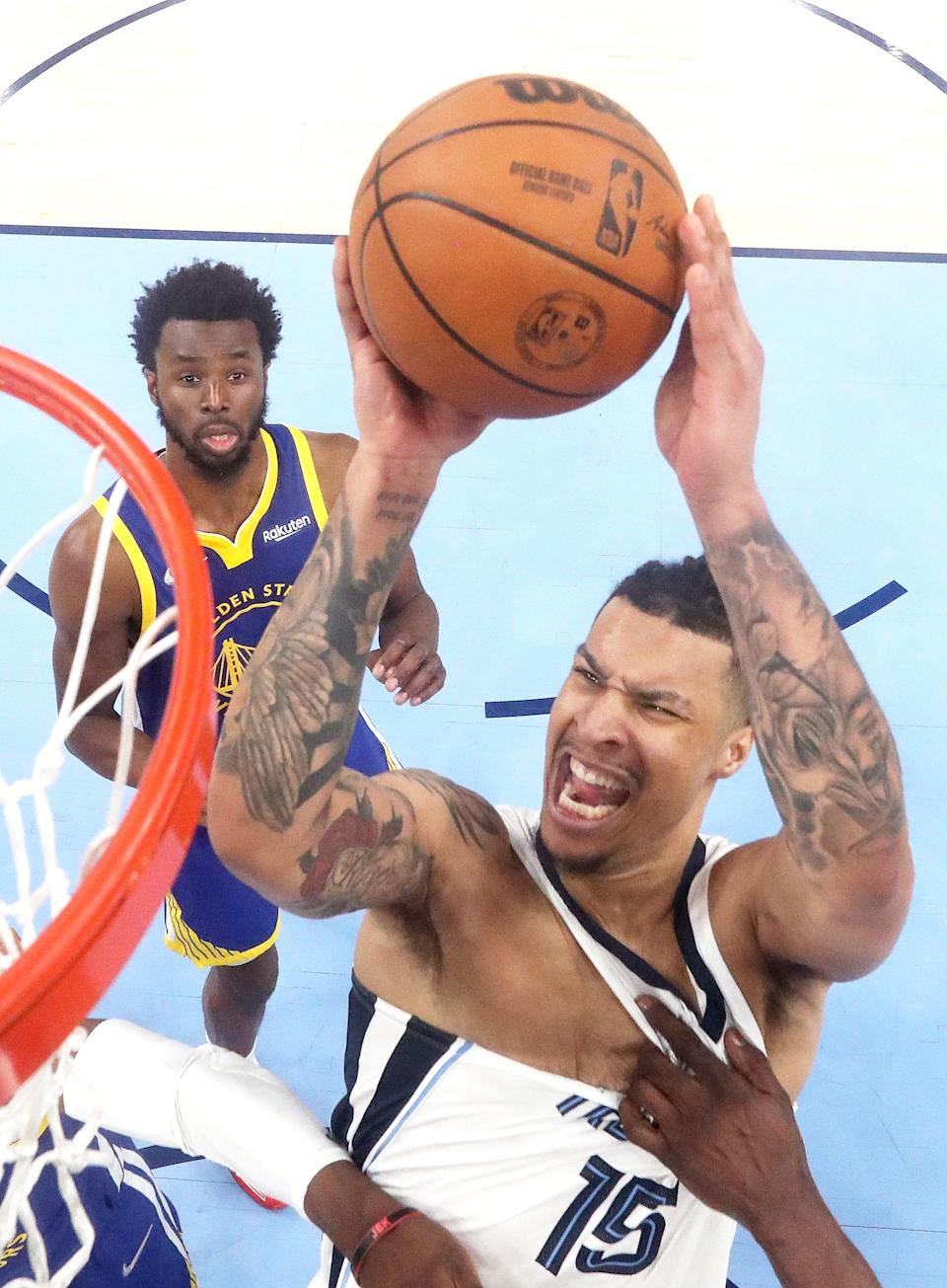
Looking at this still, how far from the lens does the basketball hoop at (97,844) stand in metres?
1.24

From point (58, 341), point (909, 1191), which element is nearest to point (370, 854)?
point (909, 1191)

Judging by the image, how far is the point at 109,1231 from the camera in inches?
75.6

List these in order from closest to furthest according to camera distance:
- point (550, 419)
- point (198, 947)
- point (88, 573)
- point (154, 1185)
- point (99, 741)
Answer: point (154, 1185) → point (88, 573) → point (99, 741) → point (198, 947) → point (550, 419)

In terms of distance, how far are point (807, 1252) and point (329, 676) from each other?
107 cm

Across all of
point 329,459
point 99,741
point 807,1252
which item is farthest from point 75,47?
point 807,1252

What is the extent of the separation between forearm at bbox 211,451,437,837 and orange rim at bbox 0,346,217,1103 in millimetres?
204

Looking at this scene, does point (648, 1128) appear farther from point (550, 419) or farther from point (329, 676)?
point (550, 419)

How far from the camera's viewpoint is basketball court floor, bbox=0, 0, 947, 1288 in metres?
3.01

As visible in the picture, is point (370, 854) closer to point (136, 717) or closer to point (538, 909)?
point (538, 909)

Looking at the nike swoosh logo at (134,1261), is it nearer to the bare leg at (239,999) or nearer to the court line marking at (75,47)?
the bare leg at (239,999)

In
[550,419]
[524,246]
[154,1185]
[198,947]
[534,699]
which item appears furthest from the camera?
[550,419]

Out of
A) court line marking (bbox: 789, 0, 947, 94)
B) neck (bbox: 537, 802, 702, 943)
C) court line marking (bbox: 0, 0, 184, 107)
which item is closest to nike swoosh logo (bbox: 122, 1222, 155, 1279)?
neck (bbox: 537, 802, 702, 943)

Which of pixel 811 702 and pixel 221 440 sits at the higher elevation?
pixel 221 440

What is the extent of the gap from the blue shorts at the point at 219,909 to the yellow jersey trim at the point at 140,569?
439mm
